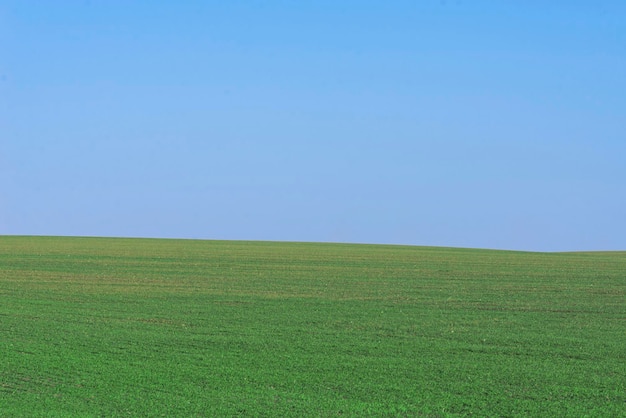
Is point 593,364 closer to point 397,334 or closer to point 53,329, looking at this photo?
point 397,334

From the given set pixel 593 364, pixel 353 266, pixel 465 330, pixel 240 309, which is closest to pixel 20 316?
pixel 240 309

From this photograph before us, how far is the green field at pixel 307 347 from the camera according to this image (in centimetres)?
1003

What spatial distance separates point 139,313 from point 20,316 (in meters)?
2.42

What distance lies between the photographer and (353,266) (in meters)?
34.2

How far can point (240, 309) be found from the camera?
18797 mm

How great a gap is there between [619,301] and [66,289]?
14576 millimetres

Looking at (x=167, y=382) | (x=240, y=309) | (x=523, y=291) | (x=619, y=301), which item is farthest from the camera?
(x=523, y=291)

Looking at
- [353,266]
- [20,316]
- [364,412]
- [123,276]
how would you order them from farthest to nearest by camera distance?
1. [353,266]
2. [123,276]
3. [20,316]
4. [364,412]

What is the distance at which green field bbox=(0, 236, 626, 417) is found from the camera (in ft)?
32.9

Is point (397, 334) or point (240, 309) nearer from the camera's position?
point (397, 334)

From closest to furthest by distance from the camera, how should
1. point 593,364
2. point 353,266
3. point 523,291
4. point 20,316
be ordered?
1. point 593,364
2. point 20,316
3. point 523,291
4. point 353,266

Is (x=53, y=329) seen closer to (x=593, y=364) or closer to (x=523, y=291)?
(x=593, y=364)

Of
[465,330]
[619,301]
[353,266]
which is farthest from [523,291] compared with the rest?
[353,266]

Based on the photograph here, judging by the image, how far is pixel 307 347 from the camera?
13.6m
